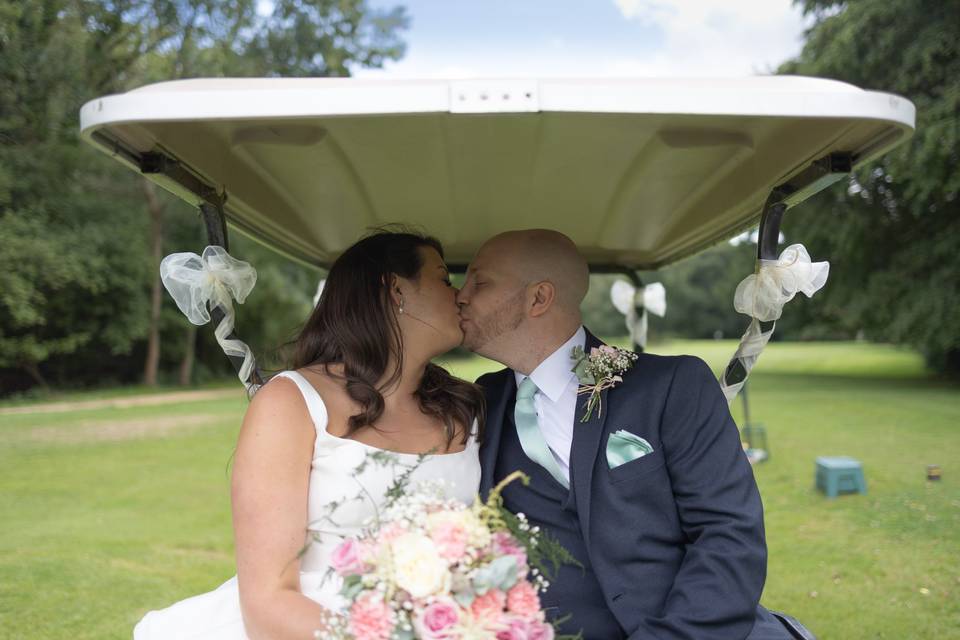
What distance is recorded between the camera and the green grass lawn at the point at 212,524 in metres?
5.41

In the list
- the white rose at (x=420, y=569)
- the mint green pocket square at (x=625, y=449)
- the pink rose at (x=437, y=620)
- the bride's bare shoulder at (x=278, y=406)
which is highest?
the bride's bare shoulder at (x=278, y=406)

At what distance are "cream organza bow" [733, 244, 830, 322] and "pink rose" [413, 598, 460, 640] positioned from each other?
5.53 ft

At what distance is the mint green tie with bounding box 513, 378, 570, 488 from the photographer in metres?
2.76

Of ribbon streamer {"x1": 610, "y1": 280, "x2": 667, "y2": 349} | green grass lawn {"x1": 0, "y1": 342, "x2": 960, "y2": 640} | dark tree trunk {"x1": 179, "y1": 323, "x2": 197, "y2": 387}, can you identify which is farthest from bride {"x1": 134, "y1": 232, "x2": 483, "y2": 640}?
dark tree trunk {"x1": 179, "y1": 323, "x2": 197, "y2": 387}

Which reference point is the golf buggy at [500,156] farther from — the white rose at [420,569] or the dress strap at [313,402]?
the white rose at [420,569]

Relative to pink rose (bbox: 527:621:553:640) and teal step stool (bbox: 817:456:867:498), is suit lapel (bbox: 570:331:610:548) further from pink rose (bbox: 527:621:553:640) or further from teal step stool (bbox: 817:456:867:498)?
teal step stool (bbox: 817:456:867:498)

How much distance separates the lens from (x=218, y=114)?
1.78 meters

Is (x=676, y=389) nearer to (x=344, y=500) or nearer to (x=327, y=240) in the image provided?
(x=344, y=500)

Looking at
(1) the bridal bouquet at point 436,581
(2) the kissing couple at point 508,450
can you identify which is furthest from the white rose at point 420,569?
(2) the kissing couple at point 508,450

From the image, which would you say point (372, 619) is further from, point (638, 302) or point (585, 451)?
point (638, 302)

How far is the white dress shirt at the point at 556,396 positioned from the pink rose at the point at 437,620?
1323 millimetres

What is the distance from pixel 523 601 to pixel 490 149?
62.4 inches

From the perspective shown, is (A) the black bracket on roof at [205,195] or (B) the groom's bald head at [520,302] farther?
(B) the groom's bald head at [520,302]

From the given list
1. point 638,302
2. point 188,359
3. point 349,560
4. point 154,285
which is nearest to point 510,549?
point 349,560
